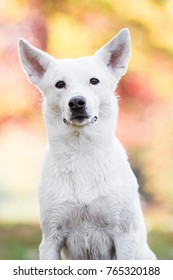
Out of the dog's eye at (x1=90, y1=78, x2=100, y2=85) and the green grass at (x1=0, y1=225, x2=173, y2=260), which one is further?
the green grass at (x1=0, y1=225, x2=173, y2=260)

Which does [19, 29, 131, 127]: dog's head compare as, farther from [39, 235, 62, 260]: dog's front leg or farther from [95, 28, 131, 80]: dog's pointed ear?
[39, 235, 62, 260]: dog's front leg

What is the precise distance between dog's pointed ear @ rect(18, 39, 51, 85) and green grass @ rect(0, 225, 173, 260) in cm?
350

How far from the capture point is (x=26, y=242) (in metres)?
8.89

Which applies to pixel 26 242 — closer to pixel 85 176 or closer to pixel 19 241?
pixel 19 241

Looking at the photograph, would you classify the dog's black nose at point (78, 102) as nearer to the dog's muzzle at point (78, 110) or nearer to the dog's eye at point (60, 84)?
the dog's muzzle at point (78, 110)

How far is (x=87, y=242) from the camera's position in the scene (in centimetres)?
470

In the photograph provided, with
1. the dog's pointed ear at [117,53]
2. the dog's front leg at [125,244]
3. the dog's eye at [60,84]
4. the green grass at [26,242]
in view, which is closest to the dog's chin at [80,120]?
the dog's eye at [60,84]

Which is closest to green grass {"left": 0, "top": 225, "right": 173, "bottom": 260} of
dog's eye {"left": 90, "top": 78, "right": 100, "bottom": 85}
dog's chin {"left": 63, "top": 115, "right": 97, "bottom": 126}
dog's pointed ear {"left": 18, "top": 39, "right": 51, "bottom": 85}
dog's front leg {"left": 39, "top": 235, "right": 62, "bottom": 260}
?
dog's front leg {"left": 39, "top": 235, "right": 62, "bottom": 260}

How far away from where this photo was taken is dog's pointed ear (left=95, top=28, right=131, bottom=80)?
490cm

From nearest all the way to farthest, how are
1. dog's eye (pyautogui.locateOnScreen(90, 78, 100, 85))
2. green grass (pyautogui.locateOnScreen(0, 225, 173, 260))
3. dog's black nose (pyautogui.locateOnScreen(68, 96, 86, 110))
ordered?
1. dog's black nose (pyautogui.locateOnScreen(68, 96, 86, 110))
2. dog's eye (pyautogui.locateOnScreen(90, 78, 100, 85))
3. green grass (pyautogui.locateOnScreen(0, 225, 173, 260))

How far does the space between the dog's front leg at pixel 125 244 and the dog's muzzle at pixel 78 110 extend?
0.79 meters

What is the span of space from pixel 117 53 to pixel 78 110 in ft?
2.17
